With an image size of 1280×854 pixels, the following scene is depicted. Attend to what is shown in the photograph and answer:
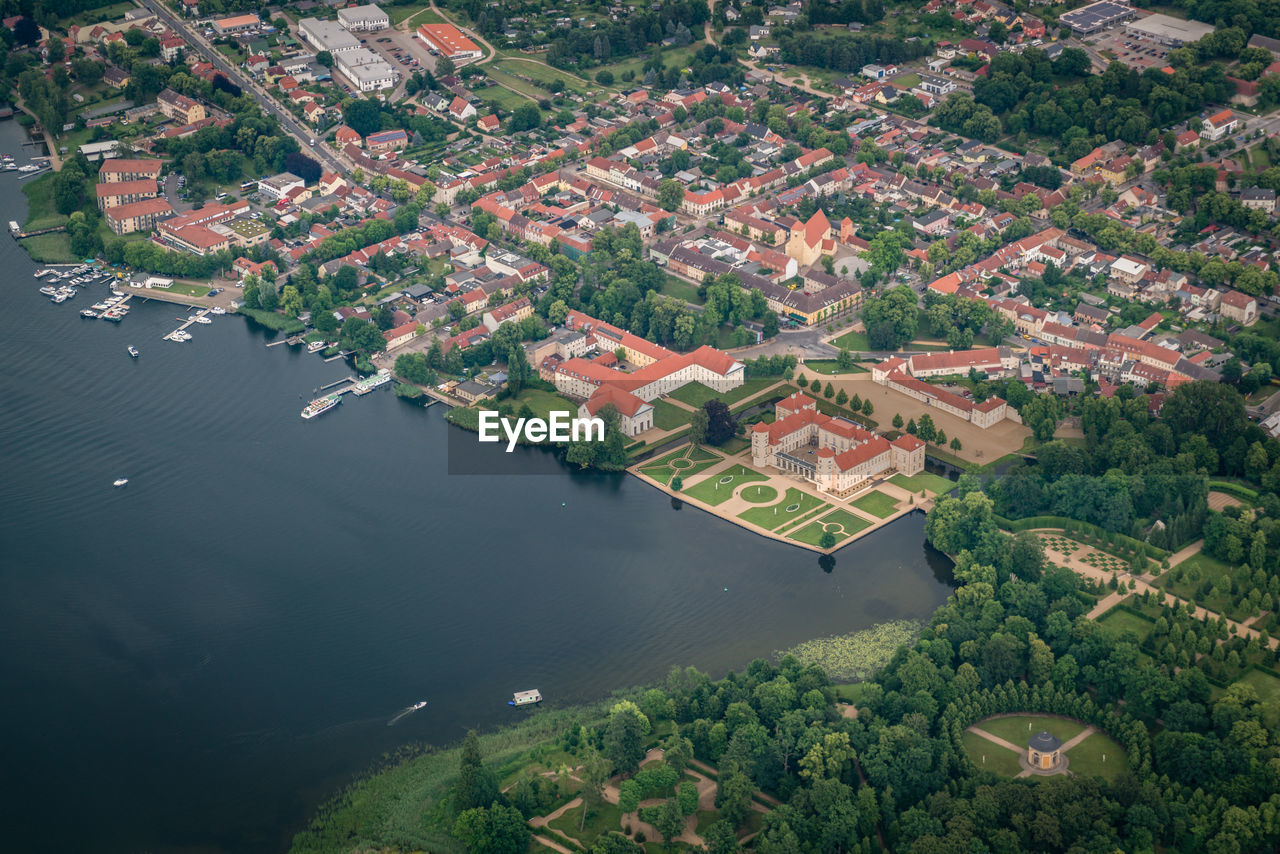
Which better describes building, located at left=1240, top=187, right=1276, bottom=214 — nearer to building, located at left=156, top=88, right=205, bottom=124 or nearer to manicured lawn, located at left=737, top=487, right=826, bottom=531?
manicured lawn, located at left=737, top=487, right=826, bottom=531

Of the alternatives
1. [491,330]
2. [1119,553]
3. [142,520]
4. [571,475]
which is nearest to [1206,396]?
[1119,553]

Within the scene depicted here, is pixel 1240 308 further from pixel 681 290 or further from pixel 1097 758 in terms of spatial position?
pixel 1097 758

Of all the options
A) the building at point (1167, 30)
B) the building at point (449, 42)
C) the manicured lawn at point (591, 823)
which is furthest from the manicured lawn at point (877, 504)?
the building at point (449, 42)

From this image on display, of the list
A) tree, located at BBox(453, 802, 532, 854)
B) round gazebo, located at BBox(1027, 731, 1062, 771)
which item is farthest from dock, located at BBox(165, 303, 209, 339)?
round gazebo, located at BBox(1027, 731, 1062, 771)

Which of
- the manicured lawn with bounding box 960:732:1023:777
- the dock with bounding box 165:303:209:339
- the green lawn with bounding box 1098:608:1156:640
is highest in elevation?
the green lawn with bounding box 1098:608:1156:640

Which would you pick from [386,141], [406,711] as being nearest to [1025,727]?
[406,711]

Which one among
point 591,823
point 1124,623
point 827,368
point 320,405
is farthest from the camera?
point 827,368

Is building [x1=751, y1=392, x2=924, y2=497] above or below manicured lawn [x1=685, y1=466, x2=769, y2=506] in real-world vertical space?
Result: above
